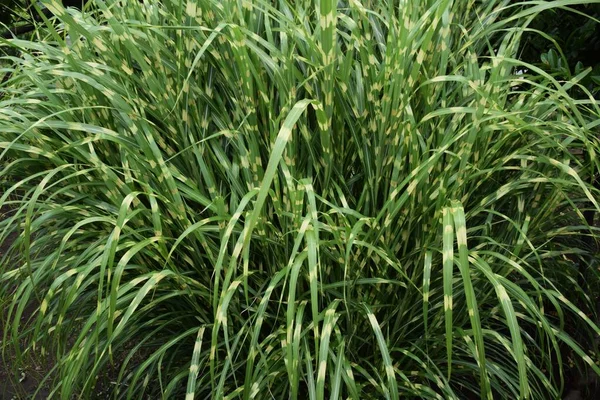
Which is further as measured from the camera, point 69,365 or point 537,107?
point 537,107

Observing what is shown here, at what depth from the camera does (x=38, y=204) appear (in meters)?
1.79

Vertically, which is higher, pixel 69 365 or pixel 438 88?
pixel 438 88

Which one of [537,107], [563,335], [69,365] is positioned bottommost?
[563,335]

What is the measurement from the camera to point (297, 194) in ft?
5.10

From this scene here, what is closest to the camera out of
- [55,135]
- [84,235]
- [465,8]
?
[84,235]

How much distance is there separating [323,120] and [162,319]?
743mm

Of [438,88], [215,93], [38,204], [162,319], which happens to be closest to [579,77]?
[438,88]

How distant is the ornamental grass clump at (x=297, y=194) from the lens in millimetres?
1636

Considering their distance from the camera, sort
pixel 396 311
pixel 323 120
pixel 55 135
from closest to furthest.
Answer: pixel 323 120
pixel 396 311
pixel 55 135

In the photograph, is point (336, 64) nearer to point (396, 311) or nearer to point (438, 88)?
point (438, 88)

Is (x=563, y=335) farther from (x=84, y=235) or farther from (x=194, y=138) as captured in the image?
(x=84, y=235)

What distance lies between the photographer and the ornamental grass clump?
1.64 m

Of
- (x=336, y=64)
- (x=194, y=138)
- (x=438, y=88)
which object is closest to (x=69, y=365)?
(x=194, y=138)

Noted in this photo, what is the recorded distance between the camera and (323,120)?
1.62m
